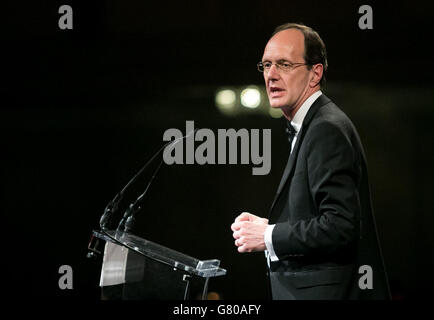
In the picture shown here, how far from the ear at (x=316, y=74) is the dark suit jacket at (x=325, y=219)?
0.12m

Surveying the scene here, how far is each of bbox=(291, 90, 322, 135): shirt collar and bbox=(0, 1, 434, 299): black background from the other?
1.67m

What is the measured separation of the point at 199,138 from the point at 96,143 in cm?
98

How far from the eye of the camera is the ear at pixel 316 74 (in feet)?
6.35

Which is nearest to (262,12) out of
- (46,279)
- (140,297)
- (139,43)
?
(139,43)

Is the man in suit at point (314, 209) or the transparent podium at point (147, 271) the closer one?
the man in suit at point (314, 209)

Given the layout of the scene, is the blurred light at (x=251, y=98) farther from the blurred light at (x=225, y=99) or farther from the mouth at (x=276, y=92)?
the mouth at (x=276, y=92)

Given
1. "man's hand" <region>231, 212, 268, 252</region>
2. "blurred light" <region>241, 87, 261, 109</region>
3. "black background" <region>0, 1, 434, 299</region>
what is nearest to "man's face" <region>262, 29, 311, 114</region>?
"man's hand" <region>231, 212, 268, 252</region>

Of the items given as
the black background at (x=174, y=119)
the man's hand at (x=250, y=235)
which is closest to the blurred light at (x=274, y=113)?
the black background at (x=174, y=119)

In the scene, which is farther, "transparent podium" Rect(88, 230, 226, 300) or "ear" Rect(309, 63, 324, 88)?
"ear" Rect(309, 63, 324, 88)

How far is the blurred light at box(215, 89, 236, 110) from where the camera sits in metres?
3.90

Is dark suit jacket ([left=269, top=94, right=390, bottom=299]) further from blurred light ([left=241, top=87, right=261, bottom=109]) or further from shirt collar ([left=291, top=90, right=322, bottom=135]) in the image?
blurred light ([left=241, top=87, right=261, bottom=109])

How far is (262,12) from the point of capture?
354cm

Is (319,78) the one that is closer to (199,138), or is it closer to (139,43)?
(199,138)
